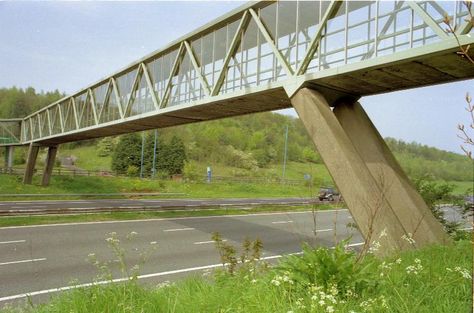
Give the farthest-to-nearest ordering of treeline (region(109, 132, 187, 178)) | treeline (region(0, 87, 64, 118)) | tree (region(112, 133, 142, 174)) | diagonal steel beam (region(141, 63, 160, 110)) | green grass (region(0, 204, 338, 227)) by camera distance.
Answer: treeline (region(0, 87, 64, 118)), tree (region(112, 133, 142, 174)), treeline (region(109, 132, 187, 178)), green grass (region(0, 204, 338, 227)), diagonal steel beam (region(141, 63, 160, 110))

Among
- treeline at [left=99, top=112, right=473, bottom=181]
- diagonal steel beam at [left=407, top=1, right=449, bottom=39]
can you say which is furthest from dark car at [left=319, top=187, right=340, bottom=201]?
diagonal steel beam at [left=407, top=1, right=449, bottom=39]

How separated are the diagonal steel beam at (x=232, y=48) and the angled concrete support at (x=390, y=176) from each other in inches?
166

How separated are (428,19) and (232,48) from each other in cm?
651

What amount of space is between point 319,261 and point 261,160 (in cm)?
7439

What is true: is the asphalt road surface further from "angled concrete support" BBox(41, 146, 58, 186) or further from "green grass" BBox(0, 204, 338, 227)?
"angled concrete support" BBox(41, 146, 58, 186)

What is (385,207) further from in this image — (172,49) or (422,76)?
(172,49)

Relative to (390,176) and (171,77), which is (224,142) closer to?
(171,77)

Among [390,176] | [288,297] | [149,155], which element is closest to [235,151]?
[149,155]

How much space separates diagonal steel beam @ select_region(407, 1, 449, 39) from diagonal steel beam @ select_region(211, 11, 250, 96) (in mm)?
5524

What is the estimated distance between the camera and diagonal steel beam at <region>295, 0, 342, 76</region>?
9.12 m

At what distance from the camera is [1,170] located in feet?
139

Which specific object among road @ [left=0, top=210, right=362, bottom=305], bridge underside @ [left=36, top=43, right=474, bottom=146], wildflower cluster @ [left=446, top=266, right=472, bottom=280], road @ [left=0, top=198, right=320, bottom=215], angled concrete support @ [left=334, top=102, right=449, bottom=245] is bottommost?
road @ [left=0, top=210, right=362, bottom=305]

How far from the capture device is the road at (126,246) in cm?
938

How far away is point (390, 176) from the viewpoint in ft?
30.8
